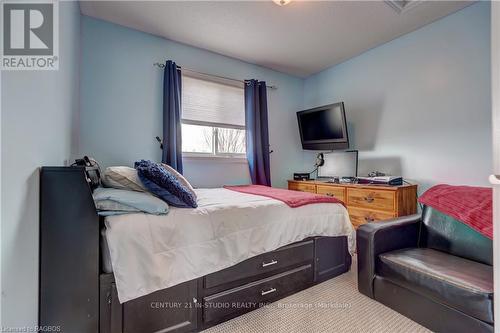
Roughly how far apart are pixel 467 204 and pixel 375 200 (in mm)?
861

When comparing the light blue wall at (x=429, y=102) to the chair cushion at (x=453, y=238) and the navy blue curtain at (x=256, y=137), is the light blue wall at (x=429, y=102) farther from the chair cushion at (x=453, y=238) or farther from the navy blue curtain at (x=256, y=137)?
the navy blue curtain at (x=256, y=137)

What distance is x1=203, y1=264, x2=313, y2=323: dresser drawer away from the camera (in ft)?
4.87

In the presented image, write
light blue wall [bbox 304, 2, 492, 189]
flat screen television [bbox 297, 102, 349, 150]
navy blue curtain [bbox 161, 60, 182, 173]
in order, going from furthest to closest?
flat screen television [bbox 297, 102, 349, 150] → navy blue curtain [bbox 161, 60, 182, 173] → light blue wall [bbox 304, 2, 492, 189]

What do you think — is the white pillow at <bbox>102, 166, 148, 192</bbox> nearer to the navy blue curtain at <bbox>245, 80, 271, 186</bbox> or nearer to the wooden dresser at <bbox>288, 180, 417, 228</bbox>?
the navy blue curtain at <bbox>245, 80, 271, 186</bbox>

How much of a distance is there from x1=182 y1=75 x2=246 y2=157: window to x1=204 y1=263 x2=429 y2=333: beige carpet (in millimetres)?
2044

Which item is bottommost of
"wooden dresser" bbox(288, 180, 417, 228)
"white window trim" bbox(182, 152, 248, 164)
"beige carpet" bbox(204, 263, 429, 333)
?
"beige carpet" bbox(204, 263, 429, 333)

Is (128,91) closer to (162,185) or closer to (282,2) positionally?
(162,185)

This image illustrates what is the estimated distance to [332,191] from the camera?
2.97m

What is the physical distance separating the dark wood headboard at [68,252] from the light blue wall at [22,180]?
0.12 feet

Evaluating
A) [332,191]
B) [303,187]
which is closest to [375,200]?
[332,191]

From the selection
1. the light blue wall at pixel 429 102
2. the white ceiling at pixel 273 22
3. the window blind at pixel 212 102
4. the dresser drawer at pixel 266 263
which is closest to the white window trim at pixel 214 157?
the window blind at pixel 212 102

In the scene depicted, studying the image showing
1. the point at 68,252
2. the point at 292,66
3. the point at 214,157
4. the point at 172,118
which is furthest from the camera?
the point at 292,66

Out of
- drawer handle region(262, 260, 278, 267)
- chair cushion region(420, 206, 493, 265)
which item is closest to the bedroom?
drawer handle region(262, 260, 278, 267)

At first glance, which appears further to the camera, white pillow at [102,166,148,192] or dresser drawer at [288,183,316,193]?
dresser drawer at [288,183,316,193]
